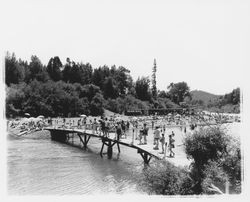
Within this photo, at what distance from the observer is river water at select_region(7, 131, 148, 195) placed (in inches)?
743

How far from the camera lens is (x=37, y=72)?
269 feet

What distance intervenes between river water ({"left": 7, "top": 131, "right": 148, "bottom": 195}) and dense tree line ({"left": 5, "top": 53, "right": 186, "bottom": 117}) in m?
27.5

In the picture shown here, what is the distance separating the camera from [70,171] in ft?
76.5

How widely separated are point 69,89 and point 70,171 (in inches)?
2034

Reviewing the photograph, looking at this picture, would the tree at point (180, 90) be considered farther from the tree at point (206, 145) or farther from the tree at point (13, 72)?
the tree at point (206, 145)

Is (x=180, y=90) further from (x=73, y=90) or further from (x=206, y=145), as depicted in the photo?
(x=206, y=145)

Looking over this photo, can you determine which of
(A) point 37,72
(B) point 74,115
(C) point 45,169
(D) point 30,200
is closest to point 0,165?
(D) point 30,200

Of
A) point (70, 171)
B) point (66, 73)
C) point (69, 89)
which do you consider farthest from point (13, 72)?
point (70, 171)

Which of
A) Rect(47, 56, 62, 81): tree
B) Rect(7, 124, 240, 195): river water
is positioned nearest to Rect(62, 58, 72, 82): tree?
Rect(47, 56, 62, 81): tree

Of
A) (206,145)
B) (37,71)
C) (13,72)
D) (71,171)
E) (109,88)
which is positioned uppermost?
(37,71)

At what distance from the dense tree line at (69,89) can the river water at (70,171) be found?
2751 cm

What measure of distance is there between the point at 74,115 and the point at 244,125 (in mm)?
58987

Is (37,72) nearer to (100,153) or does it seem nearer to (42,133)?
(42,133)

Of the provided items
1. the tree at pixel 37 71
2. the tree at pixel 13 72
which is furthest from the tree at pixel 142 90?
the tree at pixel 13 72
